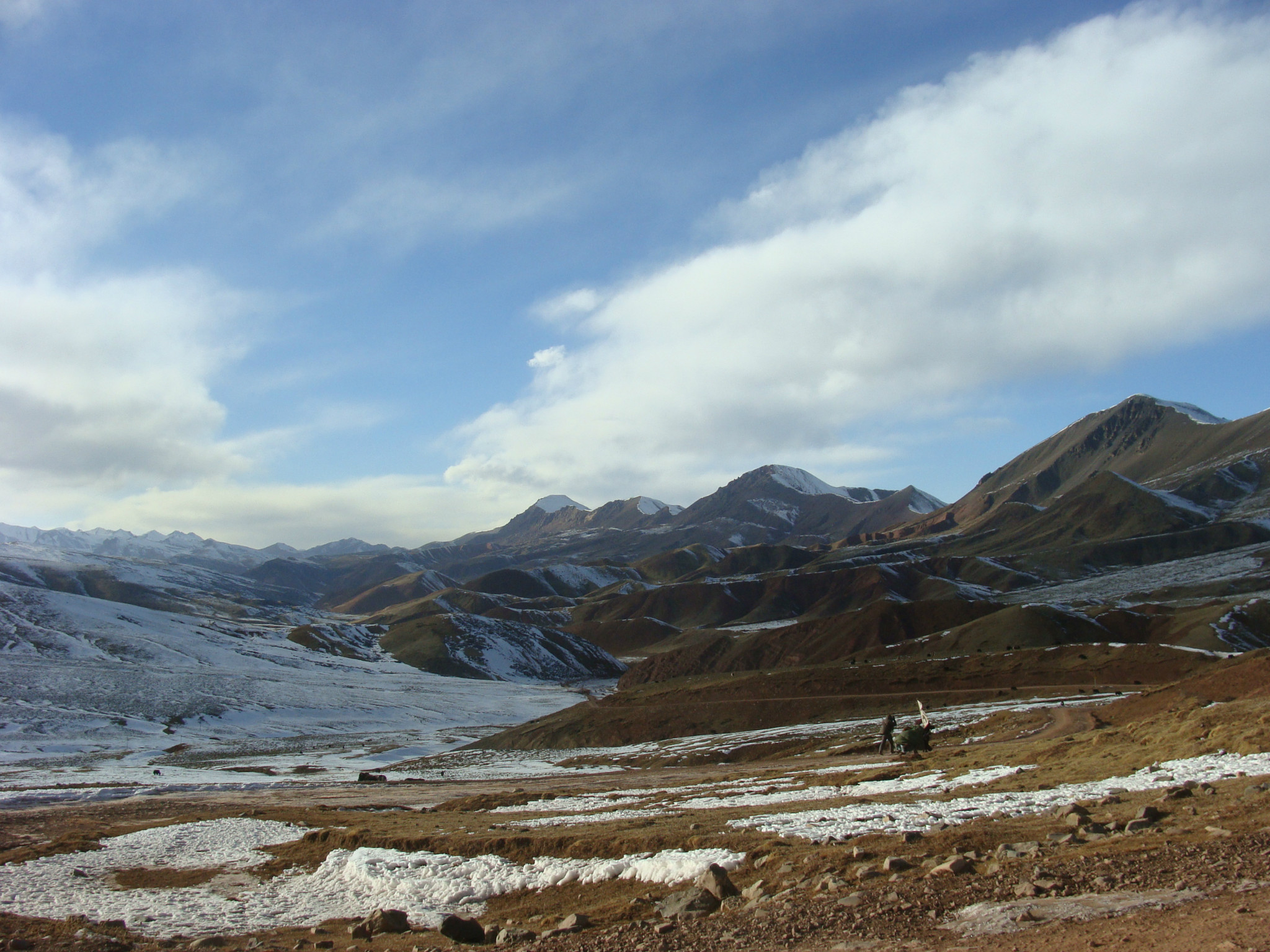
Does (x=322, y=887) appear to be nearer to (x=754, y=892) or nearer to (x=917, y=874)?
(x=754, y=892)

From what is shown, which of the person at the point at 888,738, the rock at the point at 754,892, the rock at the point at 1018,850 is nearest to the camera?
the rock at the point at 1018,850

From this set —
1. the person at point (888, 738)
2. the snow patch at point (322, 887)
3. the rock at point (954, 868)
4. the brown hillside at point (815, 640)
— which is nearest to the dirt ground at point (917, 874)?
the rock at point (954, 868)

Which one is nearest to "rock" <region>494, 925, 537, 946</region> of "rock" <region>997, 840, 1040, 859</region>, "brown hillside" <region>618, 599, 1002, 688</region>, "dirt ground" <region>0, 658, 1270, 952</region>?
"dirt ground" <region>0, 658, 1270, 952</region>

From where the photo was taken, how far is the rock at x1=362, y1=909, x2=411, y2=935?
14414mm

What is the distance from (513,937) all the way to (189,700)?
410 feet

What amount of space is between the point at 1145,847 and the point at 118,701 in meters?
131

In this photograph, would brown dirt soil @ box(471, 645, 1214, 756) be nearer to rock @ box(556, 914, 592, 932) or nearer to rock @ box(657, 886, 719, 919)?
rock @ box(657, 886, 719, 919)

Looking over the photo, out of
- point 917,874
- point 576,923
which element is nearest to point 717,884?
point 576,923

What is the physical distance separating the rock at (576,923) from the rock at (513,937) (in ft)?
1.55

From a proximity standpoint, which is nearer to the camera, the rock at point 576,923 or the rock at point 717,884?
the rock at point 576,923

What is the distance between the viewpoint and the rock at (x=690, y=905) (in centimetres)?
1233

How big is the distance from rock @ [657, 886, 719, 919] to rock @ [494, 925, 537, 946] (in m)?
2.11

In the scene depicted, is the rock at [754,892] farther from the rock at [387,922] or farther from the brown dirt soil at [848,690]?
the brown dirt soil at [848,690]

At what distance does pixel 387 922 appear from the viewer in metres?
14.5
